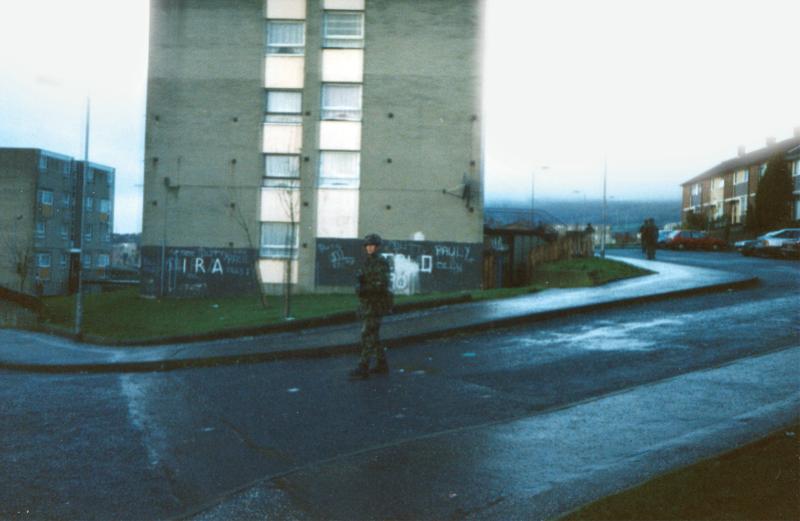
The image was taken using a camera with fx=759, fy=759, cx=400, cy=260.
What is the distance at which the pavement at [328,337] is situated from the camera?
1216 centimetres

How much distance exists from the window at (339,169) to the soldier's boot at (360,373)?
18016mm

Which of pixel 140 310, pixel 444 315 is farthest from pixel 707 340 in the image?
pixel 140 310

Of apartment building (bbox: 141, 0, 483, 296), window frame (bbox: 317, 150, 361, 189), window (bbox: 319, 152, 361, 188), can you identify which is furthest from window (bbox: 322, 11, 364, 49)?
window (bbox: 319, 152, 361, 188)

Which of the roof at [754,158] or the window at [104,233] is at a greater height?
the roof at [754,158]

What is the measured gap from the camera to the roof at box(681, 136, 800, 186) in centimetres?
6190

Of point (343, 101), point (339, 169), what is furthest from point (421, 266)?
point (343, 101)

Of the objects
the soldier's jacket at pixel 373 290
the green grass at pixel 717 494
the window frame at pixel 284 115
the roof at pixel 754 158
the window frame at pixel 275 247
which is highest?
the roof at pixel 754 158

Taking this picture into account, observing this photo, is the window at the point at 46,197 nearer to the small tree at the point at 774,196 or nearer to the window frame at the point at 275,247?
the window frame at the point at 275,247

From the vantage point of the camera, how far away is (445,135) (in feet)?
87.6

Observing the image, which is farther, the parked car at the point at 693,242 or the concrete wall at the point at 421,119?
the parked car at the point at 693,242

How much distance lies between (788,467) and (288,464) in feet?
11.8

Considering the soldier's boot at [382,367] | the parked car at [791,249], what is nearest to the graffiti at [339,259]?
the soldier's boot at [382,367]

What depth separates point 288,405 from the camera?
8.37 meters

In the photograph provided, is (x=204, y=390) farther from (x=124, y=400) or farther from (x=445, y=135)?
(x=445, y=135)
